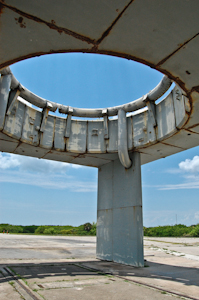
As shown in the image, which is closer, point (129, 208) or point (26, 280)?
point (26, 280)

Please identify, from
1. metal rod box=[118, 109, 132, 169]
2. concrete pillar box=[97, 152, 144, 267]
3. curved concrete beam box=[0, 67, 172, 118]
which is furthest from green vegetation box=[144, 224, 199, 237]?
curved concrete beam box=[0, 67, 172, 118]

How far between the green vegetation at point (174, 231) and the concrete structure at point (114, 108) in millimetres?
31866

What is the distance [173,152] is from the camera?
1284 centimetres

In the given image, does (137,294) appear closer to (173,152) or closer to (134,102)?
(173,152)

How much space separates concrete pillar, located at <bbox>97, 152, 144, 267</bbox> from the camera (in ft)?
39.9

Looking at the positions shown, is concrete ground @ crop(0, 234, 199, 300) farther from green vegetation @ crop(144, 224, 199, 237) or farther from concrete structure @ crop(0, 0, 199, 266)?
green vegetation @ crop(144, 224, 199, 237)

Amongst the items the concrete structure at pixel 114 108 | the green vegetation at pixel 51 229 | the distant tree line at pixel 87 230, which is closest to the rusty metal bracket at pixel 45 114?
the concrete structure at pixel 114 108

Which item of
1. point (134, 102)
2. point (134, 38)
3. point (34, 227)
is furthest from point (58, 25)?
point (34, 227)

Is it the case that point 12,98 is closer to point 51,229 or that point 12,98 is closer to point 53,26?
point 53,26

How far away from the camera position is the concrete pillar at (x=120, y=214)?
12.2 meters

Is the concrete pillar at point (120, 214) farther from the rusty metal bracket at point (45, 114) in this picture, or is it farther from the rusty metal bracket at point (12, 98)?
the rusty metal bracket at point (12, 98)

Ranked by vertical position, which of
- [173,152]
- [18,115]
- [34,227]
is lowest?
[34,227]

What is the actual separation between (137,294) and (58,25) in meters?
7.84

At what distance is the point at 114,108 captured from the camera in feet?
42.7
